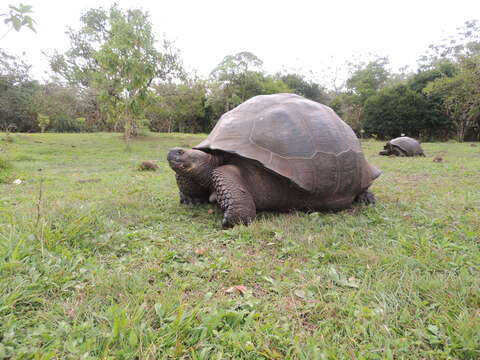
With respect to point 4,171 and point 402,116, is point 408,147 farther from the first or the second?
point 402,116

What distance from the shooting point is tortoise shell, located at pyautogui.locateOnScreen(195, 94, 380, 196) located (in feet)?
8.84

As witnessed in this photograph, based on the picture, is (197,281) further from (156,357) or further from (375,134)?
(375,134)

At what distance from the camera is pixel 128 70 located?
11.5m

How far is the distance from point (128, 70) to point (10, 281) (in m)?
11.8

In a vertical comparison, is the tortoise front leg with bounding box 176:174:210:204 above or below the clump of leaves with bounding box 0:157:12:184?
above

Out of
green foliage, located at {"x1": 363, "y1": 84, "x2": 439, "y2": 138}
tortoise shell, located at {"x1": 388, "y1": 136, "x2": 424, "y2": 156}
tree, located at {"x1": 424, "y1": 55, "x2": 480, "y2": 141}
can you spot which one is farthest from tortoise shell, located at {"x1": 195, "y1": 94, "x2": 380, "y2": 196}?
green foliage, located at {"x1": 363, "y1": 84, "x2": 439, "y2": 138}

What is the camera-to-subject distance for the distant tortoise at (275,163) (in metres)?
2.65

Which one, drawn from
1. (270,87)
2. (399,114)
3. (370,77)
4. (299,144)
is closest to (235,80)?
(270,87)

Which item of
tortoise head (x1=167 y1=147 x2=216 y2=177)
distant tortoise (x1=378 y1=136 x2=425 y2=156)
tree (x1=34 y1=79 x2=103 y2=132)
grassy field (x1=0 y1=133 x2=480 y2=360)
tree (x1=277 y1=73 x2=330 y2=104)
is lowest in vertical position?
grassy field (x1=0 y1=133 x2=480 y2=360)

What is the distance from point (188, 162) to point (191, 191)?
565 millimetres

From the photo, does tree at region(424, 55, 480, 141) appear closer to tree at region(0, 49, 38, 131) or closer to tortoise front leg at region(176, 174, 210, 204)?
tortoise front leg at region(176, 174, 210, 204)

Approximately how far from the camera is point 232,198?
→ 255cm

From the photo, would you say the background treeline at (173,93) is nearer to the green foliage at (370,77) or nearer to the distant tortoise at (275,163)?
the green foliage at (370,77)

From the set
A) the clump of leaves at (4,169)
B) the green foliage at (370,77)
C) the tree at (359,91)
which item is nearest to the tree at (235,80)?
the tree at (359,91)
